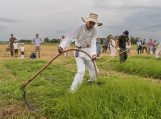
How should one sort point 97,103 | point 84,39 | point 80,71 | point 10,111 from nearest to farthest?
point 97,103 → point 10,111 → point 80,71 → point 84,39

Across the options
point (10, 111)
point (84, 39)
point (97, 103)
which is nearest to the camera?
point (97, 103)

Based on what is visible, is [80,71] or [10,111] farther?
[80,71]

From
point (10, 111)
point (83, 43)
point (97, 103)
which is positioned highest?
point (83, 43)

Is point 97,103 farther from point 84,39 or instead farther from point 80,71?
point 84,39

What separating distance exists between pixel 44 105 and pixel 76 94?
0.76 m

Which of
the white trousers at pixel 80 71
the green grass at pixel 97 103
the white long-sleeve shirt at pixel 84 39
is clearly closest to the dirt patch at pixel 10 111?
the green grass at pixel 97 103

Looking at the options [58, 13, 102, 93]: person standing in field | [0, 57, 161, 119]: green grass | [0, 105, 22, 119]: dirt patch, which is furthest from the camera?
[58, 13, 102, 93]: person standing in field

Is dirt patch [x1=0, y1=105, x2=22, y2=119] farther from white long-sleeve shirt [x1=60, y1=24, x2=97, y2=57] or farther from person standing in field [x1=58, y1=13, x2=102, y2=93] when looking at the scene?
white long-sleeve shirt [x1=60, y1=24, x2=97, y2=57]

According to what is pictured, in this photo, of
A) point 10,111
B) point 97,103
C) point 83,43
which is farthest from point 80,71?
point 97,103

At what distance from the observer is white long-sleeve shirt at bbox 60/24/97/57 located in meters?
9.12

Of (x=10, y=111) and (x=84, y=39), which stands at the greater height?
(x=84, y=39)

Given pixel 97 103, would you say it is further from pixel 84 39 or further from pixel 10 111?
pixel 84 39

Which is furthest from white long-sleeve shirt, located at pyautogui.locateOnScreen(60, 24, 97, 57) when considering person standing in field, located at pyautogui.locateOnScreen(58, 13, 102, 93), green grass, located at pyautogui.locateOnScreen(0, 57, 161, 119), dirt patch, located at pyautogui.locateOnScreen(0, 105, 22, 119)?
dirt patch, located at pyautogui.locateOnScreen(0, 105, 22, 119)

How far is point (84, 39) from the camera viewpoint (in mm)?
9312
